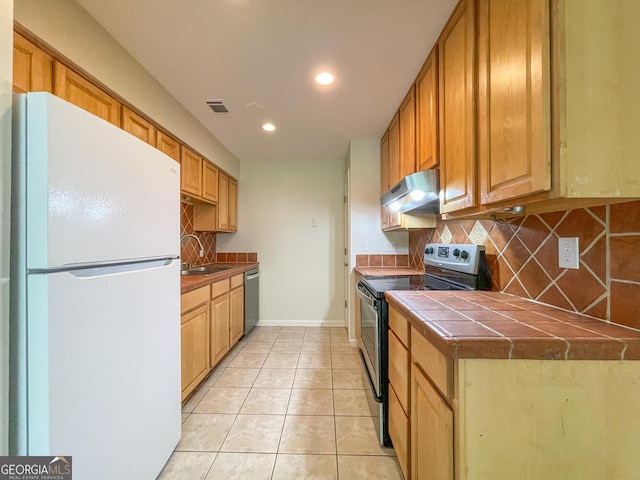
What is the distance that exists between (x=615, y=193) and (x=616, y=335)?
0.41 metres

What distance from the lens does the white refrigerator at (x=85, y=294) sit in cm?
77

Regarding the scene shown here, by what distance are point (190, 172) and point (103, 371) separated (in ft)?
6.42

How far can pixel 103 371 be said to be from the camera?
3.12 feet

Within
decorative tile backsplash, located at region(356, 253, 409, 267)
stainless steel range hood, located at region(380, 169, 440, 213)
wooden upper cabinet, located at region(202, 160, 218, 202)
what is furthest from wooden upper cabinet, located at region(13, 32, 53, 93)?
decorative tile backsplash, located at region(356, 253, 409, 267)

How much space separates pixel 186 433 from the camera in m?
1.63

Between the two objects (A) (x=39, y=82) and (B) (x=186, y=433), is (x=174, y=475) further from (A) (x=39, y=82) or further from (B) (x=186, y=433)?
(A) (x=39, y=82)

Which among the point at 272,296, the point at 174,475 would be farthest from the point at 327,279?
the point at 174,475

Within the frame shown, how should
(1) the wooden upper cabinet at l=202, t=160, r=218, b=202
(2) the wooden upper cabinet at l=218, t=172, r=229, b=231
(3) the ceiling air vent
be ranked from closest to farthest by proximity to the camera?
1. (3) the ceiling air vent
2. (1) the wooden upper cabinet at l=202, t=160, r=218, b=202
3. (2) the wooden upper cabinet at l=218, t=172, r=229, b=231

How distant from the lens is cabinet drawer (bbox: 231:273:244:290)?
9.45ft

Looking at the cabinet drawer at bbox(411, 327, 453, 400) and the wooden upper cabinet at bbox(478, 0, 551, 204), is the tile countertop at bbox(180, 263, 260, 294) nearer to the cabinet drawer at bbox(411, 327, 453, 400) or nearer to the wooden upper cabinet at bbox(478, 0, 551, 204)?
the cabinet drawer at bbox(411, 327, 453, 400)

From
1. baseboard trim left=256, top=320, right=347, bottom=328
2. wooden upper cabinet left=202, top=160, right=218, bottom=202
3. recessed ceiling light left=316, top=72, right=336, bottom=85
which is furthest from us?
baseboard trim left=256, top=320, right=347, bottom=328

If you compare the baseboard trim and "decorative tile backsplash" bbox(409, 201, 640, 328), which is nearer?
"decorative tile backsplash" bbox(409, 201, 640, 328)

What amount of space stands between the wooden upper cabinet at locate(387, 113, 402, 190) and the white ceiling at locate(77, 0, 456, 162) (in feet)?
0.38

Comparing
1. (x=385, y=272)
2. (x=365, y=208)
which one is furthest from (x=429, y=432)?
A: (x=365, y=208)
